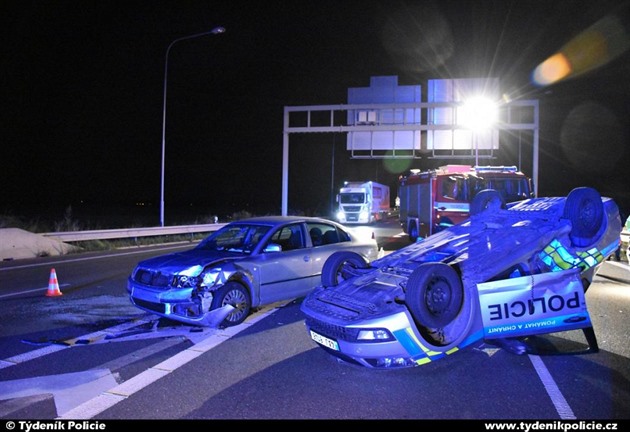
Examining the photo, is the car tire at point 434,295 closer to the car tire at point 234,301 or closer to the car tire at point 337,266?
the car tire at point 337,266

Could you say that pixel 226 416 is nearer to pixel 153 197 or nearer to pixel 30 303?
pixel 30 303

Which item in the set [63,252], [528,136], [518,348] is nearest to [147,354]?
[518,348]

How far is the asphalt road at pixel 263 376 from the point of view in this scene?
13.9 feet

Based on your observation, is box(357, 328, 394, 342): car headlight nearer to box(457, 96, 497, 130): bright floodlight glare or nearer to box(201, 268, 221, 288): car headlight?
box(201, 268, 221, 288): car headlight

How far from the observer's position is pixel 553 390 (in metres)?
4.71

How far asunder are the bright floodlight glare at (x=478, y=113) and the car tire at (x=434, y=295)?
68.2 ft

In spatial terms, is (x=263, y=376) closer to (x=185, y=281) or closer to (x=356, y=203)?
(x=185, y=281)

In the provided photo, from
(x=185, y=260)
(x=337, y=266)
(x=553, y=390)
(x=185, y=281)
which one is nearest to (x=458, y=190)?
(x=337, y=266)

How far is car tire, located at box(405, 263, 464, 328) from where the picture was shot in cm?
470

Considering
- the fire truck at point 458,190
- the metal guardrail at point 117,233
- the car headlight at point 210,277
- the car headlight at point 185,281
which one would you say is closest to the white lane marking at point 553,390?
the car headlight at point 210,277

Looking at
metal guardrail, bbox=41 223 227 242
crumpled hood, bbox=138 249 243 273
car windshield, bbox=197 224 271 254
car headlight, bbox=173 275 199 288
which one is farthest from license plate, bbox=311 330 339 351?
metal guardrail, bbox=41 223 227 242

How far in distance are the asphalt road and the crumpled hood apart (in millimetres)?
858

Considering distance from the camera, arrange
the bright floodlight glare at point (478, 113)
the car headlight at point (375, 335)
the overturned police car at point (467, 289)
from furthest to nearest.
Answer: the bright floodlight glare at point (478, 113)
the overturned police car at point (467, 289)
the car headlight at point (375, 335)
